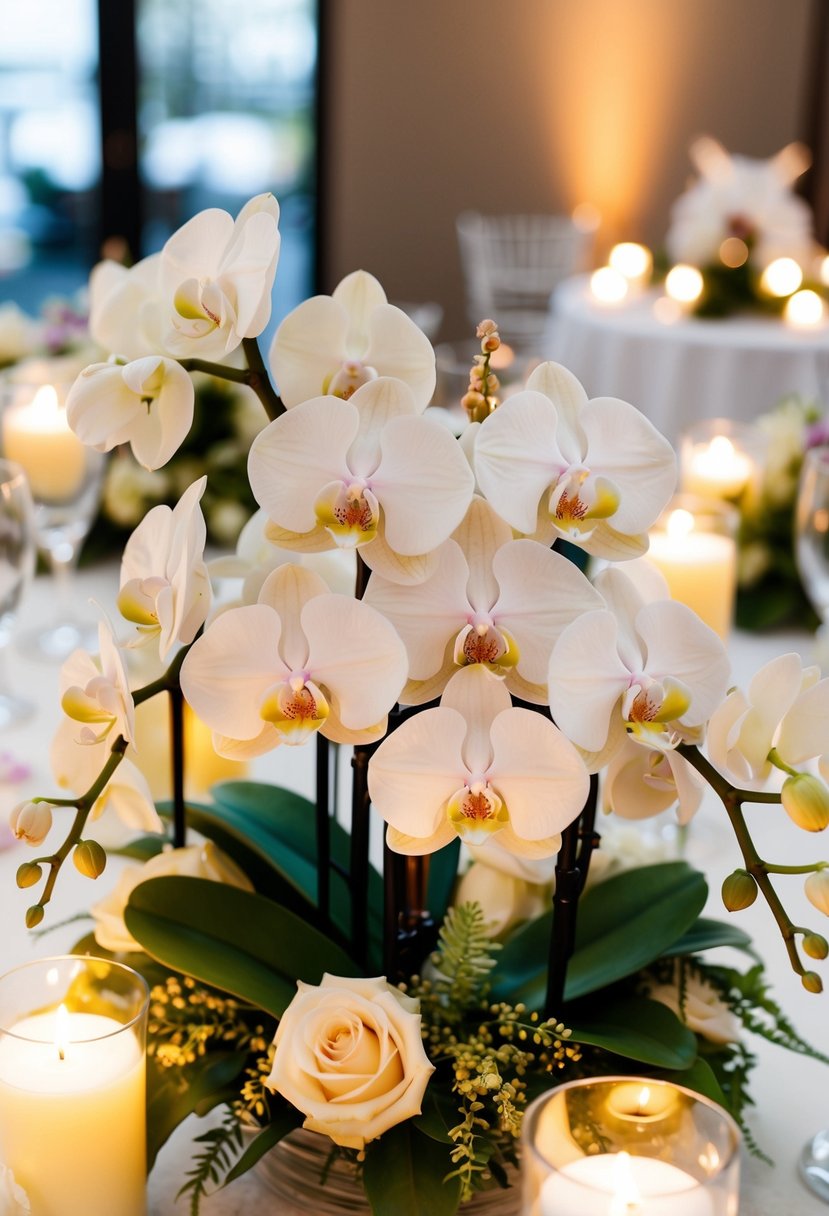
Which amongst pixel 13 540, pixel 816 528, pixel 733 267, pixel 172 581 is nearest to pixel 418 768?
pixel 172 581

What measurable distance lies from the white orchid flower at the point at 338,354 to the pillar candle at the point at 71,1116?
0.31 metres

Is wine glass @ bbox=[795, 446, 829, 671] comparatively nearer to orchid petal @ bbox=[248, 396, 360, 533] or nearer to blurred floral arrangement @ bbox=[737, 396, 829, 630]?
blurred floral arrangement @ bbox=[737, 396, 829, 630]

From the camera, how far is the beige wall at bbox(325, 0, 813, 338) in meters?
5.62

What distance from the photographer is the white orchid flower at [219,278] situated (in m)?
0.63

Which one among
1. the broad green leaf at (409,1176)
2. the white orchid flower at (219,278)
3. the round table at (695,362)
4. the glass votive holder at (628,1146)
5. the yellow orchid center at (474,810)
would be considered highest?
the white orchid flower at (219,278)

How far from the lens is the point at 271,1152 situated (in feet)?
2.41

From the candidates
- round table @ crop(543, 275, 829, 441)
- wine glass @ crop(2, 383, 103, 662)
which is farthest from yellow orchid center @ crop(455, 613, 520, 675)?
round table @ crop(543, 275, 829, 441)

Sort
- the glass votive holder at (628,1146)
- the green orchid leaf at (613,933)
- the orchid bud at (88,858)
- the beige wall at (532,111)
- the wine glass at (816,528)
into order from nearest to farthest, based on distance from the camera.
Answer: the glass votive holder at (628,1146), the orchid bud at (88,858), the green orchid leaf at (613,933), the wine glass at (816,528), the beige wall at (532,111)

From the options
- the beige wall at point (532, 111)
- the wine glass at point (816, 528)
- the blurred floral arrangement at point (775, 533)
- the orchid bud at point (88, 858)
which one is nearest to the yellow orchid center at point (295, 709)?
the orchid bud at point (88, 858)

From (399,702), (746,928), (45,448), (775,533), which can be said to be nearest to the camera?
(399,702)

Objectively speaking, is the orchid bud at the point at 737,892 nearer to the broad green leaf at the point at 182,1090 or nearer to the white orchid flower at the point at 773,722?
the white orchid flower at the point at 773,722

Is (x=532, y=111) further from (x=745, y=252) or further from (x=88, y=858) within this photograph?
(x=88, y=858)

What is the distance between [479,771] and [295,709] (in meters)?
0.08

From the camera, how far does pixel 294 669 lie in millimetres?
611
